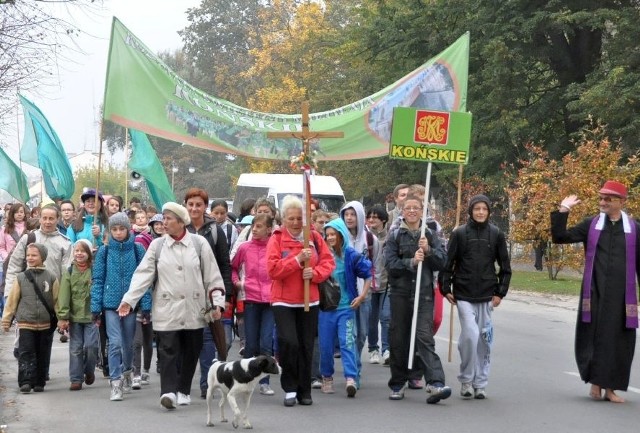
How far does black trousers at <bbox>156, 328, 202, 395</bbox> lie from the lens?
34.2 ft

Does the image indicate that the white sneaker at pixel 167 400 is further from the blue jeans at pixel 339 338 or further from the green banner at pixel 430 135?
the green banner at pixel 430 135

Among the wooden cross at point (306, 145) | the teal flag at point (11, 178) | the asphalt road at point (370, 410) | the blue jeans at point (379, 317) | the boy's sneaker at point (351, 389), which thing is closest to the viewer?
the asphalt road at point (370, 410)

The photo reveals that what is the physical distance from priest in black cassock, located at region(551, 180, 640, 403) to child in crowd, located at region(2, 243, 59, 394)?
5038mm

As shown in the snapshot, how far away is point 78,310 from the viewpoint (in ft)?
39.1

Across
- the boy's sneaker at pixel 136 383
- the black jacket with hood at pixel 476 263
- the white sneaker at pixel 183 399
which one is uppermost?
the black jacket with hood at pixel 476 263

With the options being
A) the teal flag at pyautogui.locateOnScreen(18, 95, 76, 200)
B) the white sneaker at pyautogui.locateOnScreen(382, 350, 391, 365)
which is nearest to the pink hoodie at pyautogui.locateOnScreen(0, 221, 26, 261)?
the teal flag at pyautogui.locateOnScreen(18, 95, 76, 200)

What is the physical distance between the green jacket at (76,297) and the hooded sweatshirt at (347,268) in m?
2.38

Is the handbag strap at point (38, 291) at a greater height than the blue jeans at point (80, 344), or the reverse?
the handbag strap at point (38, 291)

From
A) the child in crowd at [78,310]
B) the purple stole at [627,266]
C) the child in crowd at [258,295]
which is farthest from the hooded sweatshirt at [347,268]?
the child in crowd at [78,310]

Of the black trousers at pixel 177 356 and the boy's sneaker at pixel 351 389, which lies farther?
the boy's sneaker at pixel 351 389

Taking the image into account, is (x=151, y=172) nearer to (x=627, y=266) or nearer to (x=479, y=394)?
(x=479, y=394)

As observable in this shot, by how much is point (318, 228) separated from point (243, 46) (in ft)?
267

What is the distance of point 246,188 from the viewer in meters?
31.8

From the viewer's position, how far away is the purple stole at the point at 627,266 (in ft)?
36.5
